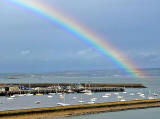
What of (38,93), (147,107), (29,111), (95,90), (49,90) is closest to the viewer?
(29,111)

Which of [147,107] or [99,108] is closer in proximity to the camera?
[99,108]

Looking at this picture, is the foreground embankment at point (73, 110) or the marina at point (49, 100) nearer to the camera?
the foreground embankment at point (73, 110)

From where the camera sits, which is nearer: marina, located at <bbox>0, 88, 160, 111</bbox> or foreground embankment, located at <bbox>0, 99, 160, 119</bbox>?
foreground embankment, located at <bbox>0, 99, 160, 119</bbox>

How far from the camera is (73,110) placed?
152ft

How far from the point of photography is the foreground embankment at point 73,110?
1581 inches

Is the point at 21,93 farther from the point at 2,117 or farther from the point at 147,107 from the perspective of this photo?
the point at 2,117

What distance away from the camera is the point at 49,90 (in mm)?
104250

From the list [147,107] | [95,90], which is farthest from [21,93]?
[147,107]

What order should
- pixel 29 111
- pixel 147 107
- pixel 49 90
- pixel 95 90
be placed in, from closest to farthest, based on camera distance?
pixel 29 111 < pixel 147 107 < pixel 49 90 < pixel 95 90

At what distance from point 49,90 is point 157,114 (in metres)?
57.1

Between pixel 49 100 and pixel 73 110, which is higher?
pixel 49 100

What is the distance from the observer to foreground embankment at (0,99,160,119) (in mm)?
40156

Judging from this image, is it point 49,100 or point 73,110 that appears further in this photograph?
point 49,100

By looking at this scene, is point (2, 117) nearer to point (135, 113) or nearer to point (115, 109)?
point (115, 109)
